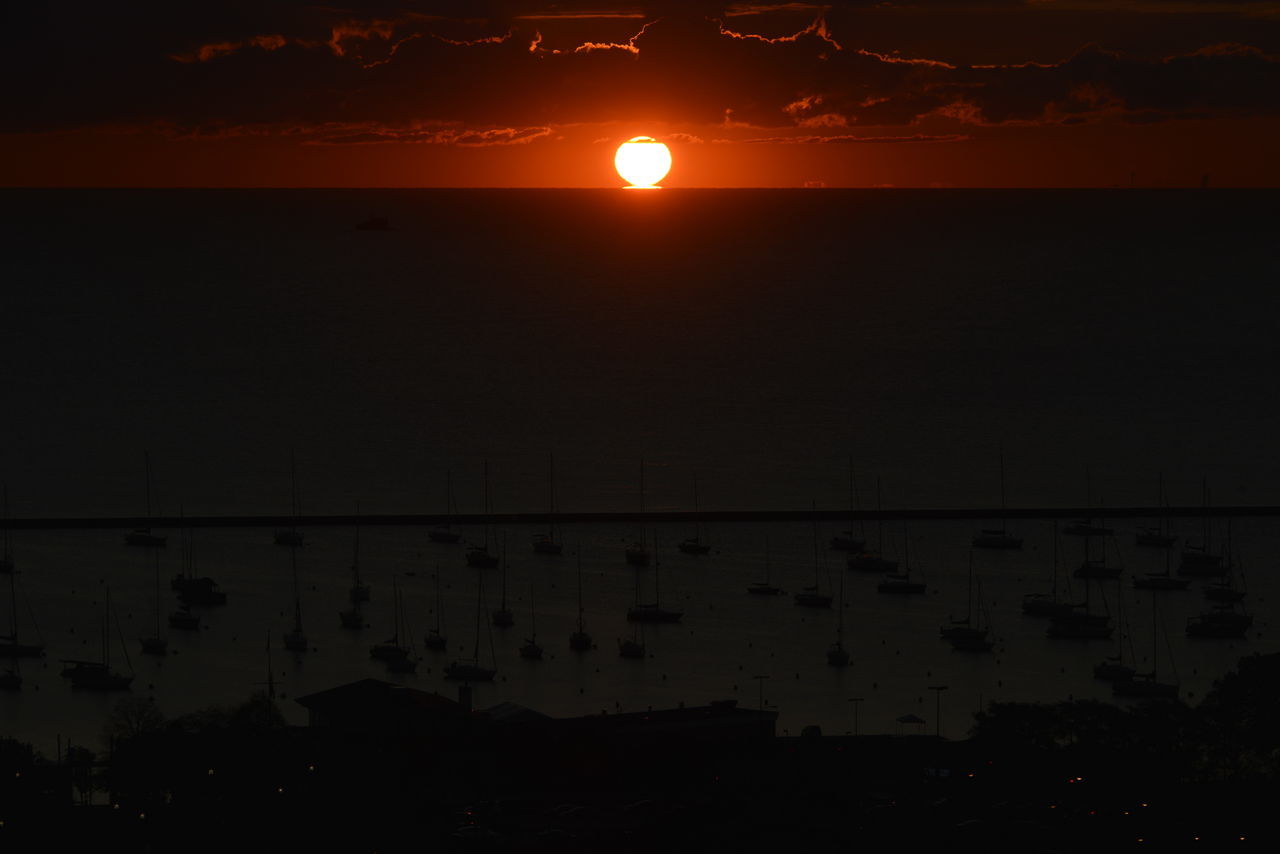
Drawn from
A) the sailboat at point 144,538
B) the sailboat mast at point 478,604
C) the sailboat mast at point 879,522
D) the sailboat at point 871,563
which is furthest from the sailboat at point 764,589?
the sailboat at point 144,538

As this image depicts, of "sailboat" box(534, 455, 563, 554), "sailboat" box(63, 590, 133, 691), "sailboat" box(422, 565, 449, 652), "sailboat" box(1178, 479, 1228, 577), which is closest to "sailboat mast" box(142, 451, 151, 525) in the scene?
"sailboat" box(534, 455, 563, 554)

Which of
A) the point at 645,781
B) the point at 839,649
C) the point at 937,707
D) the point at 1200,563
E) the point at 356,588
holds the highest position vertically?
the point at 1200,563

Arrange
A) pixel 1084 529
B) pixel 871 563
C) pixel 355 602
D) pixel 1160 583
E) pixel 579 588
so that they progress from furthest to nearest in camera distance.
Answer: pixel 1084 529 → pixel 871 563 → pixel 1160 583 → pixel 579 588 → pixel 355 602

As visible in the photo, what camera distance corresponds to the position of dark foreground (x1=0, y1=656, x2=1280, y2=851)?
76.8 ft

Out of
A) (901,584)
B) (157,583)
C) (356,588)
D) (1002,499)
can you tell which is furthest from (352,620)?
(1002,499)

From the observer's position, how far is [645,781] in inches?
1078

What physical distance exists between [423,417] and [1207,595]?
45.7 meters

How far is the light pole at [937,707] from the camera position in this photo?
36625 mm

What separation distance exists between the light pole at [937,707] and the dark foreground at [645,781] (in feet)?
17.3

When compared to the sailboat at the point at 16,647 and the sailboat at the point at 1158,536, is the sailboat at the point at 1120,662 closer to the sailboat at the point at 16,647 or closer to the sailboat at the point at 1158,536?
the sailboat at the point at 1158,536

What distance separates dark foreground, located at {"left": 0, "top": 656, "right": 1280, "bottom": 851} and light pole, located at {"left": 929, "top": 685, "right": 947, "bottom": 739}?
17.3 feet

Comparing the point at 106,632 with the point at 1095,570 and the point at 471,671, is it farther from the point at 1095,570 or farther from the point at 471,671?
the point at 1095,570

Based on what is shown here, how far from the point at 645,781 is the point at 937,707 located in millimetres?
12600

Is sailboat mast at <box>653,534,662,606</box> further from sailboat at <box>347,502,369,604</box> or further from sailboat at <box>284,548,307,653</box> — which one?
sailboat at <box>284,548,307,653</box>
